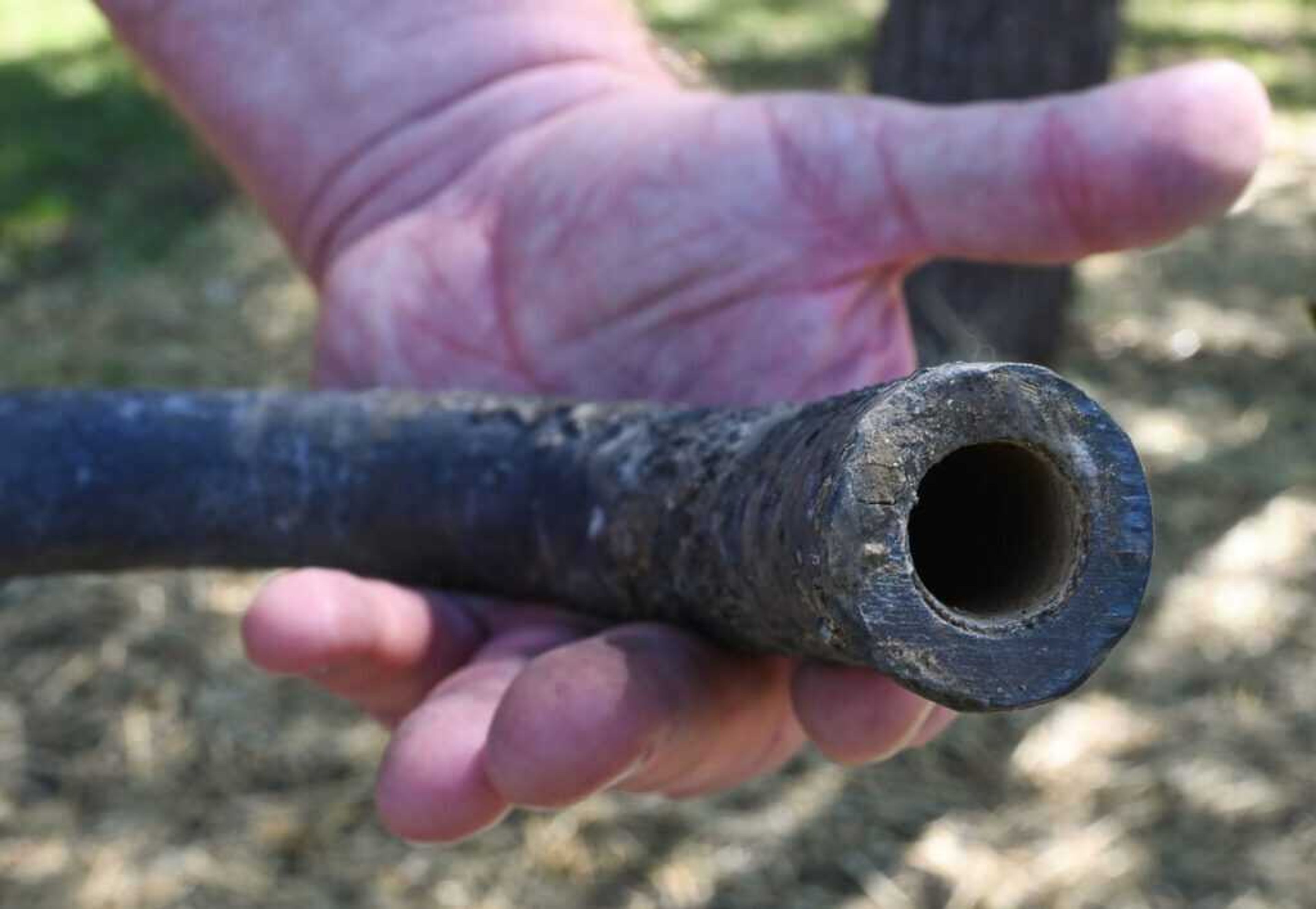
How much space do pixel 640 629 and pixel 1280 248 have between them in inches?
147

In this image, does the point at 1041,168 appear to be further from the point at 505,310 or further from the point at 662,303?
the point at 505,310

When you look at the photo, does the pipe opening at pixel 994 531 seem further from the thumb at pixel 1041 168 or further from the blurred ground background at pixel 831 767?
the blurred ground background at pixel 831 767

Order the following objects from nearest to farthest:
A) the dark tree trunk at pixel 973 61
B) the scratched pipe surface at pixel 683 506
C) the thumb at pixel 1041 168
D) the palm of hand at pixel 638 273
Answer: the scratched pipe surface at pixel 683 506
the thumb at pixel 1041 168
the palm of hand at pixel 638 273
the dark tree trunk at pixel 973 61

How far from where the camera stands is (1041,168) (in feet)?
5.95

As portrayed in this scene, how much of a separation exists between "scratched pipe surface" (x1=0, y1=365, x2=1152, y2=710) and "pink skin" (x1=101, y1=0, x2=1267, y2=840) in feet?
0.38

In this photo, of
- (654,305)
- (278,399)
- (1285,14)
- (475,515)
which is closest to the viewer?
(475,515)

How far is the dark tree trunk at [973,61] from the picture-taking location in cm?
363

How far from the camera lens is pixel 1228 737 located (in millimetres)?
2846

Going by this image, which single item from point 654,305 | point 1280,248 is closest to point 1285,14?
point 1280,248

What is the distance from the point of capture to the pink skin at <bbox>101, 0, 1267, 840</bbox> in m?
1.64

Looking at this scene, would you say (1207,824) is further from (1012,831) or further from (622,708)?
(622,708)

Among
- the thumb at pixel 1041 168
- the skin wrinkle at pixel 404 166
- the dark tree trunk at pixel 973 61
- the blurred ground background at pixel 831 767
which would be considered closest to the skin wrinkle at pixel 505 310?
the skin wrinkle at pixel 404 166

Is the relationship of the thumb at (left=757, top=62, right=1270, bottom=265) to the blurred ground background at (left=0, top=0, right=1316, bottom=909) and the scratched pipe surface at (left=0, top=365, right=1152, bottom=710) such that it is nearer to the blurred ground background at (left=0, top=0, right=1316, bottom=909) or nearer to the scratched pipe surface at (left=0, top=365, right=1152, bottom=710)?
the blurred ground background at (left=0, top=0, right=1316, bottom=909)

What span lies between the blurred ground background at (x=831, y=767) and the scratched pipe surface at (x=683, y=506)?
831 mm
